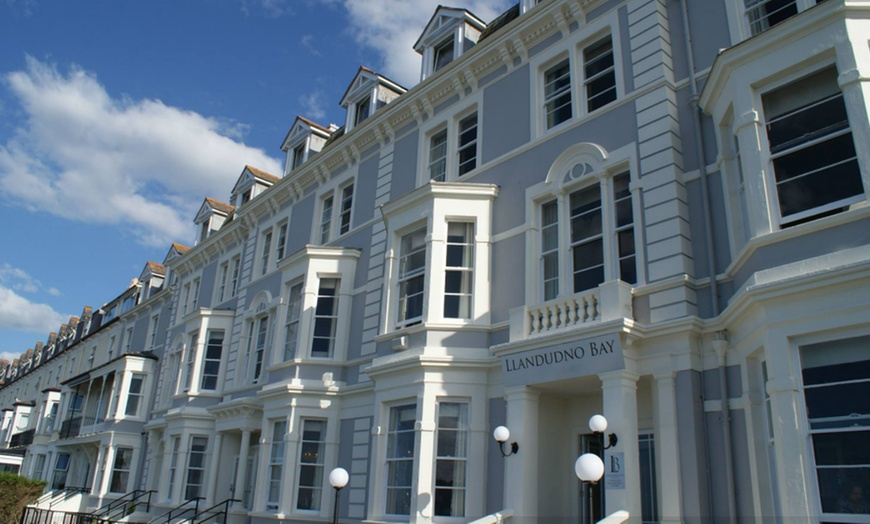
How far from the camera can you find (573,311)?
446 inches

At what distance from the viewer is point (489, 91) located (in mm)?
15812

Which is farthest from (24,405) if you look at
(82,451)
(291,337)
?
(291,337)

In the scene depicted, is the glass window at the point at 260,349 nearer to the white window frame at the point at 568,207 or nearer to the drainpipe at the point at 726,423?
the white window frame at the point at 568,207

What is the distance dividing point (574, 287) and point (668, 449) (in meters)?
3.48

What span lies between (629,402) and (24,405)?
51.7 m

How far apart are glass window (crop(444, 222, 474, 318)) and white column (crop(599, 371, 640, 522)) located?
4.15 meters

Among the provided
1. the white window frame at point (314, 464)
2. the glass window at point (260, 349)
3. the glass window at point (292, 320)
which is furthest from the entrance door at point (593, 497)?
the glass window at point (260, 349)

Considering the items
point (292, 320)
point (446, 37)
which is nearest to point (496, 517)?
point (292, 320)

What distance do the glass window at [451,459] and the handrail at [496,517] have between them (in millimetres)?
1637

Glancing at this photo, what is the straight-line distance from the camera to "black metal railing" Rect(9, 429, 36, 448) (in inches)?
1714

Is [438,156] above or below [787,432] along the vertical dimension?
above

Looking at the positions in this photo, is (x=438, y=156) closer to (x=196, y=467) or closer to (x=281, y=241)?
(x=281, y=241)

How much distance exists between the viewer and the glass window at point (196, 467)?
22.0 metres

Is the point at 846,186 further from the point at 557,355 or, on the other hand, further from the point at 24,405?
the point at 24,405
